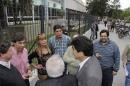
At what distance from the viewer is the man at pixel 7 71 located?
3.86 m

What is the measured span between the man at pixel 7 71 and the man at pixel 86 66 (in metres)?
0.78

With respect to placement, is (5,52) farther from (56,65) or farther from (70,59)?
(70,59)

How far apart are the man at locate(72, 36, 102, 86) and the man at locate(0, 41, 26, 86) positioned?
78 cm

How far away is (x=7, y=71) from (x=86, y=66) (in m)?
0.94

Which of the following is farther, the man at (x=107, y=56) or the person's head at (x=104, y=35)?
the man at (x=107, y=56)

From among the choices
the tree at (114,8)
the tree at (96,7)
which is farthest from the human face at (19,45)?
the tree at (114,8)

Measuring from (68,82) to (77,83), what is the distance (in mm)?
147

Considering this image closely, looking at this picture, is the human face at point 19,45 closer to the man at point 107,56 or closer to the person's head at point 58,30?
the person's head at point 58,30

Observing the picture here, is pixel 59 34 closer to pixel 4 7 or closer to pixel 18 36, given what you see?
pixel 18 36

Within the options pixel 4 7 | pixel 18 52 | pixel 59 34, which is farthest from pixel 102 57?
pixel 4 7

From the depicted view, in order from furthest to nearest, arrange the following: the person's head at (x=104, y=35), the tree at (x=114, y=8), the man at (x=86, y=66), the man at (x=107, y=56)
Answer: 1. the tree at (x=114, y=8)
2. the man at (x=107, y=56)
3. the person's head at (x=104, y=35)
4. the man at (x=86, y=66)

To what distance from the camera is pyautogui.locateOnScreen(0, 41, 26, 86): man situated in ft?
12.7

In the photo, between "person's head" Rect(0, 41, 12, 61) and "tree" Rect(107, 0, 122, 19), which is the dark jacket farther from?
"tree" Rect(107, 0, 122, 19)

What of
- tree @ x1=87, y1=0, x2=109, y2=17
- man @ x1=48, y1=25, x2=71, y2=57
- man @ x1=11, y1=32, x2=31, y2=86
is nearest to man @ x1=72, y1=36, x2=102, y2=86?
man @ x1=11, y1=32, x2=31, y2=86
